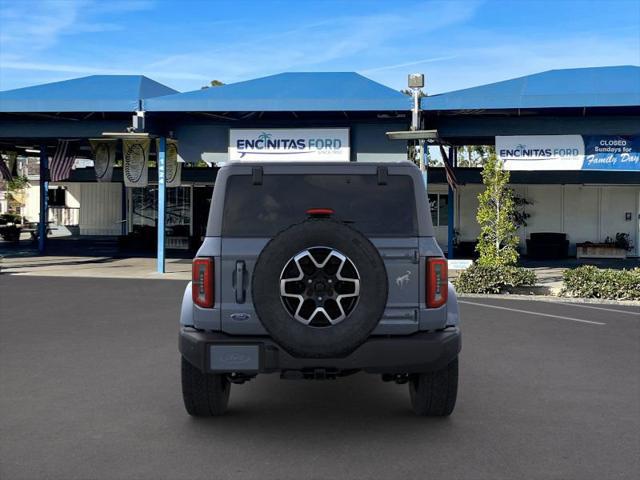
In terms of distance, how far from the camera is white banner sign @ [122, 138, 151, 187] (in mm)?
21703

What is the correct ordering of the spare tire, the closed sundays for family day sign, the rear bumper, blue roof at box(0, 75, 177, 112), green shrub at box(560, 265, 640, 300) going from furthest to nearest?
1. blue roof at box(0, 75, 177, 112)
2. the closed sundays for family day sign
3. green shrub at box(560, 265, 640, 300)
4. the rear bumper
5. the spare tire

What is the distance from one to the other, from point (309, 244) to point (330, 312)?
0.47m

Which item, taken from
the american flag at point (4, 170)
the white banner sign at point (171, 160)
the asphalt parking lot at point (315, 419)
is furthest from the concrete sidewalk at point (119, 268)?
the asphalt parking lot at point (315, 419)

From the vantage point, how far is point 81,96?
20094mm

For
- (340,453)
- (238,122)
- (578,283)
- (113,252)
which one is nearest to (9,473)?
(340,453)

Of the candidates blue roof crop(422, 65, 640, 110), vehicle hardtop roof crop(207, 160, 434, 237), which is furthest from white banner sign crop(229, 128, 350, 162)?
vehicle hardtop roof crop(207, 160, 434, 237)

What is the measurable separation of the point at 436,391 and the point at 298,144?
48.9ft

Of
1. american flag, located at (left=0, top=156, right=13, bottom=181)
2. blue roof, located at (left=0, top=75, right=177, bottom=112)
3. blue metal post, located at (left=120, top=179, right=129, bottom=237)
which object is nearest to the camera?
blue roof, located at (left=0, top=75, right=177, bottom=112)

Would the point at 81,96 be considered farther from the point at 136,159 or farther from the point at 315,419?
the point at 315,419

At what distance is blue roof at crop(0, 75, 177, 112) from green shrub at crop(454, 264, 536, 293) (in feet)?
34.3

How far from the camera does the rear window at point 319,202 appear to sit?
16.7 ft

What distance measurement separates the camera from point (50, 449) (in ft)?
15.9

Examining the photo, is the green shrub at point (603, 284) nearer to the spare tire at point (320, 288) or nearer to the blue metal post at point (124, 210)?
the spare tire at point (320, 288)

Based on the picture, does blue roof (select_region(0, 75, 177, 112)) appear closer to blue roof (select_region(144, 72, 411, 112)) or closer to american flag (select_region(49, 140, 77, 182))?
blue roof (select_region(144, 72, 411, 112))
